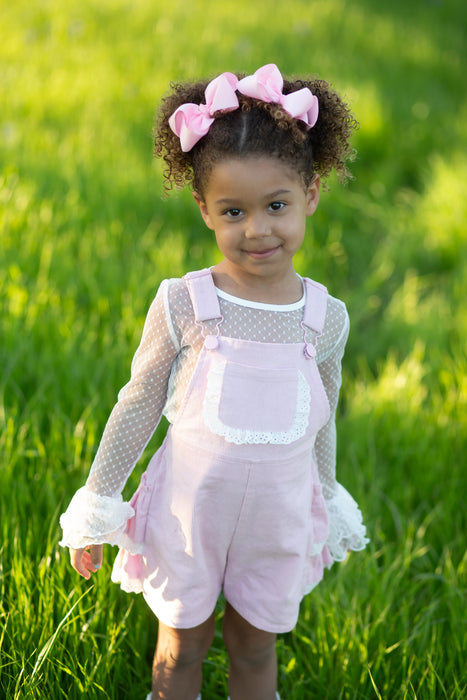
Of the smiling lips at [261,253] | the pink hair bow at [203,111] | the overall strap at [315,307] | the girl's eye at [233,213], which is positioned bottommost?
the overall strap at [315,307]

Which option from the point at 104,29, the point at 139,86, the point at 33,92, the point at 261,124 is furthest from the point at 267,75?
the point at 104,29

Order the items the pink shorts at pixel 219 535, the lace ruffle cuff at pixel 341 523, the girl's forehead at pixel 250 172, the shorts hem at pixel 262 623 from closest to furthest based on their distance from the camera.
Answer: the girl's forehead at pixel 250 172 < the pink shorts at pixel 219 535 < the shorts hem at pixel 262 623 < the lace ruffle cuff at pixel 341 523

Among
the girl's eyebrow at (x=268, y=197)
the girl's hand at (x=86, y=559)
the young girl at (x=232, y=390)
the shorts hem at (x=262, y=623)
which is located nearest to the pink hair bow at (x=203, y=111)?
the young girl at (x=232, y=390)

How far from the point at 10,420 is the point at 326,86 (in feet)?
4.04

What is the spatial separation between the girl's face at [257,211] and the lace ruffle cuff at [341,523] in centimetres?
63

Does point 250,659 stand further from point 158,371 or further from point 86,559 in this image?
point 158,371

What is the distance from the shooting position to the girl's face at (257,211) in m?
1.28

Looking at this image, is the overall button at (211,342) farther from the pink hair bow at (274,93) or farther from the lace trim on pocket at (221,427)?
the pink hair bow at (274,93)

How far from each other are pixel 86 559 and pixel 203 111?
0.94 metres

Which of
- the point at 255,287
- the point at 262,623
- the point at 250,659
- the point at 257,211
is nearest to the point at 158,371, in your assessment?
the point at 255,287

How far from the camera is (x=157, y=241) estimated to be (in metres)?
3.58

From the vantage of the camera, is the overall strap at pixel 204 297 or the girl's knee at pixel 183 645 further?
the girl's knee at pixel 183 645

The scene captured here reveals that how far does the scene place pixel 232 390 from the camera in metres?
1.34

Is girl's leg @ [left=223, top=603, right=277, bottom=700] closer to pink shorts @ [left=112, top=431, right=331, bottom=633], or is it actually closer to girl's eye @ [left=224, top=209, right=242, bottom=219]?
pink shorts @ [left=112, top=431, right=331, bottom=633]
